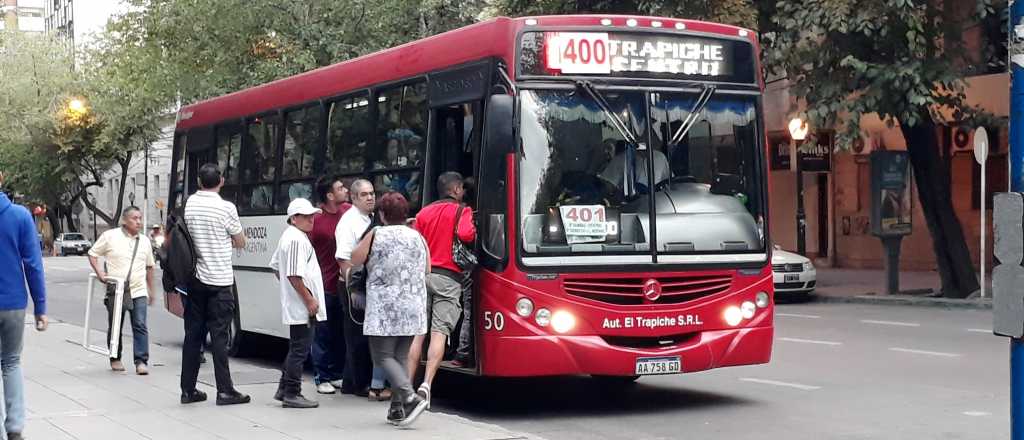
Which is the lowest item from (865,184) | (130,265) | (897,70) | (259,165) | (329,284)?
(329,284)

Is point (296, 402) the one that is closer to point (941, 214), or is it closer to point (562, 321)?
point (562, 321)

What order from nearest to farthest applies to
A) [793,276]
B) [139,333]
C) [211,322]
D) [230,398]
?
[211,322], [230,398], [139,333], [793,276]

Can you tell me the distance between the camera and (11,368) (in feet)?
27.3

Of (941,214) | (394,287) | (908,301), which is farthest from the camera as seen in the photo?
(941,214)

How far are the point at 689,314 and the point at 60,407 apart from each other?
16.2ft

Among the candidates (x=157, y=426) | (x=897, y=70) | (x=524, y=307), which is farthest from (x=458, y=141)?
(x=897, y=70)

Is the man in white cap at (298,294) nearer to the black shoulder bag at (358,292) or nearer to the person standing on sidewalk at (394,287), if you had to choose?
the black shoulder bag at (358,292)

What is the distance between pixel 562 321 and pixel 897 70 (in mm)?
12234

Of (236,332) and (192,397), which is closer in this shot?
(192,397)

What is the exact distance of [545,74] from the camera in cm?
1038

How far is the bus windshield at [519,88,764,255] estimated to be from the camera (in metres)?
10.3

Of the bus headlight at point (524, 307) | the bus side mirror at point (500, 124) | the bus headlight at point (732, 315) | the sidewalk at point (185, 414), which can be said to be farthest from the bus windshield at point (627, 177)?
the sidewalk at point (185, 414)

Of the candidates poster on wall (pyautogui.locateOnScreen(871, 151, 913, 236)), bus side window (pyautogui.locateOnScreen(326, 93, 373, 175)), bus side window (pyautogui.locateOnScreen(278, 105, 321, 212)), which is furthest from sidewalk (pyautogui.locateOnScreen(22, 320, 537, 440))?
poster on wall (pyautogui.locateOnScreen(871, 151, 913, 236))

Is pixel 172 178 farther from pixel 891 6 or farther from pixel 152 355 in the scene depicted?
pixel 891 6
